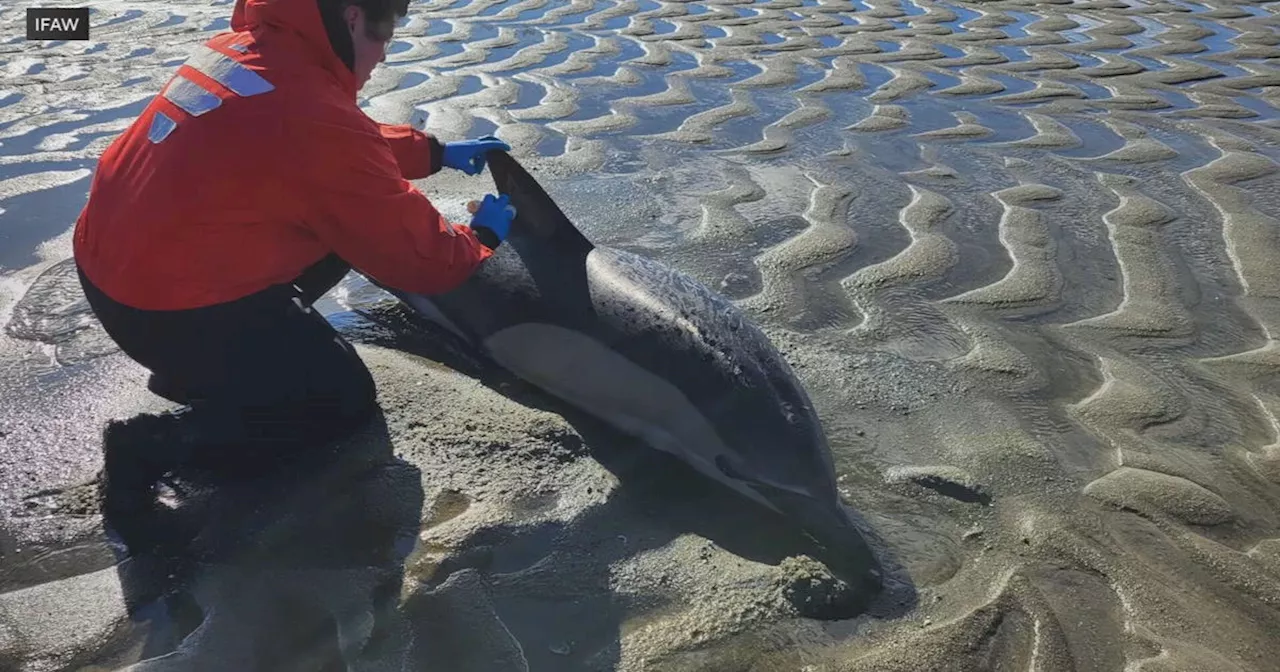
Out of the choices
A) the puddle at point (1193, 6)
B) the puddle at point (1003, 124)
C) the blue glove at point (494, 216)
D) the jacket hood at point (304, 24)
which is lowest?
the puddle at point (1003, 124)

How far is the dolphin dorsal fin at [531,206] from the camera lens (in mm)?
4258

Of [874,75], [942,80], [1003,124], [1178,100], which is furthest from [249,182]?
[1178,100]

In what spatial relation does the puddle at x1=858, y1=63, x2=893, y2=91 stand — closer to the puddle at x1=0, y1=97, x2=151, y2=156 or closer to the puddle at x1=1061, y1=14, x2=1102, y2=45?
the puddle at x1=1061, y1=14, x2=1102, y2=45

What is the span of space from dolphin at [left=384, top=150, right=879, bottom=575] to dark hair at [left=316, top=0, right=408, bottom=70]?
3.65ft

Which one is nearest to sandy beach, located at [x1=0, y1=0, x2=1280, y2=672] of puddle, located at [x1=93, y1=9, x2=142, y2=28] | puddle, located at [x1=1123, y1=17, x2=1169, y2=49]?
puddle, located at [x1=1123, y1=17, x2=1169, y2=49]

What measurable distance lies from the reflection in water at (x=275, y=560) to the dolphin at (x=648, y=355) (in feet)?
2.63

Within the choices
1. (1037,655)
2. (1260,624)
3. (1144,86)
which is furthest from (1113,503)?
(1144,86)

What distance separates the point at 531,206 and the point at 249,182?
1.47 m

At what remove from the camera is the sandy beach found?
294 centimetres

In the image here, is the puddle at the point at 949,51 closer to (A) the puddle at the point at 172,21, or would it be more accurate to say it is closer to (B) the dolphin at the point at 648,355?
(B) the dolphin at the point at 648,355

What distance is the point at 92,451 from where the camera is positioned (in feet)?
11.7

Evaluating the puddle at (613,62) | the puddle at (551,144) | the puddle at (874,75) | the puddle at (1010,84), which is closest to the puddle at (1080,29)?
the puddle at (1010,84)

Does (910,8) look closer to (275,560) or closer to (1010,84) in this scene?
(1010,84)

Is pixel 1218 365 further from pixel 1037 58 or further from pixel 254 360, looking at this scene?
pixel 1037 58
